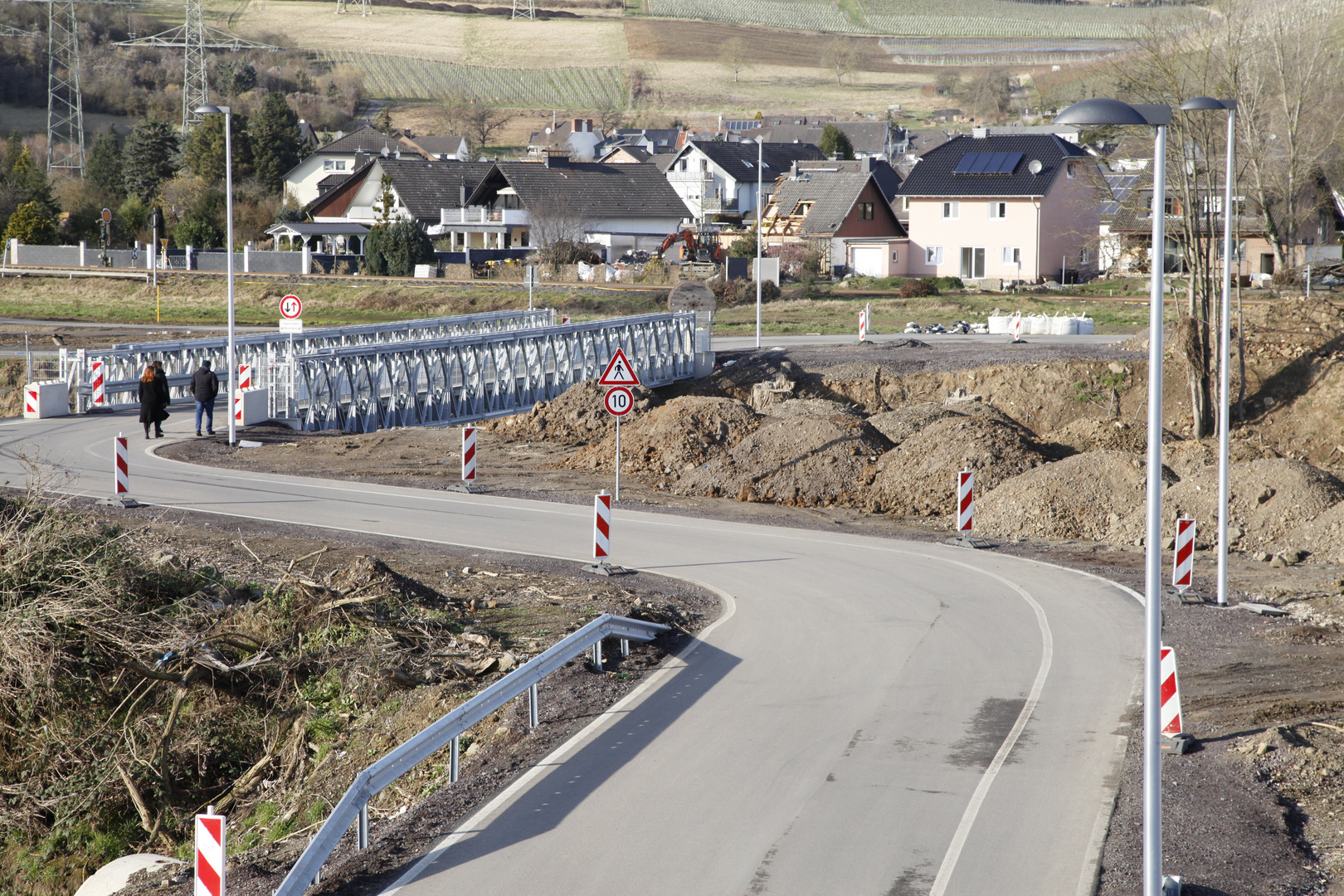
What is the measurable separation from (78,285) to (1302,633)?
2613 inches

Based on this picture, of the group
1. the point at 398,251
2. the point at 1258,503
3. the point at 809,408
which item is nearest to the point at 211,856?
Answer: the point at 1258,503

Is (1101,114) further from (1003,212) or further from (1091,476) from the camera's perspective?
(1003,212)

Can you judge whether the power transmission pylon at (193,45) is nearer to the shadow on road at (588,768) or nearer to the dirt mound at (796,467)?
the dirt mound at (796,467)

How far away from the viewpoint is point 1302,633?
42.3 ft

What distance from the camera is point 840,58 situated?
586 feet

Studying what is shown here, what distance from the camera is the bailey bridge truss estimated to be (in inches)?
1093

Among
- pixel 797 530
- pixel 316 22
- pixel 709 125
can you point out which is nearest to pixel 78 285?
pixel 797 530

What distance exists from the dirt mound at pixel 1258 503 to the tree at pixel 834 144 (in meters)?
86.5

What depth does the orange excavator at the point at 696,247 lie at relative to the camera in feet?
223

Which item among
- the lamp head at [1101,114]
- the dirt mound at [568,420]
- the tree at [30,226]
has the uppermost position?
the tree at [30,226]

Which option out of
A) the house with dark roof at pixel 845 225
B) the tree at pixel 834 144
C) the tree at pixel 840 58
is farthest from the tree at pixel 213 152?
the tree at pixel 840 58

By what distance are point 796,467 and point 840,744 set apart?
1276 centimetres

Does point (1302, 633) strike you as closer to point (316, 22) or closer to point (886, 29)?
point (316, 22)

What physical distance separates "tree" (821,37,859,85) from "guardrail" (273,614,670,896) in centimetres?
17369
